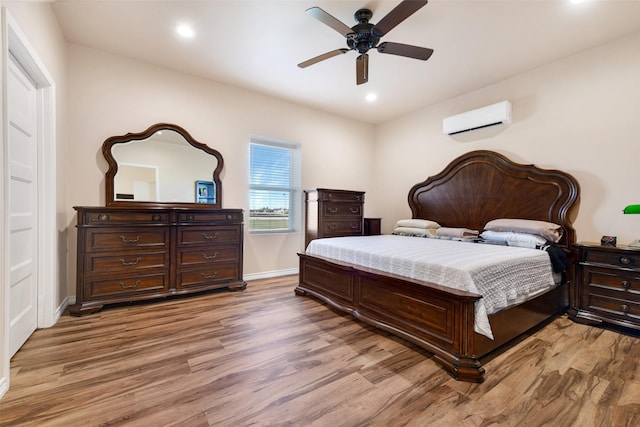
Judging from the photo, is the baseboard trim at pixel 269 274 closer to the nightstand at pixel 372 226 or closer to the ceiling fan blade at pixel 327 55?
the nightstand at pixel 372 226

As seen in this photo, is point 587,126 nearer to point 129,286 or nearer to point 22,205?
point 129,286

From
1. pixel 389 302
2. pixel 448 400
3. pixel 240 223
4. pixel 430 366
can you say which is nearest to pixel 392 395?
pixel 448 400

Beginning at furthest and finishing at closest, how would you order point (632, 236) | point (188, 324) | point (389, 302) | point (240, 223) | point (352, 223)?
point (352, 223)
point (240, 223)
point (632, 236)
point (188, 324)
point (389, 302)

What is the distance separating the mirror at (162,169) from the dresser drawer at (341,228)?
1529mm

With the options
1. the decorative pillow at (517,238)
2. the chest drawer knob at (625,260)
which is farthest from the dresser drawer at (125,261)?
the chest drawer knob at (625,260)

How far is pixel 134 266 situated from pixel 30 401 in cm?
150

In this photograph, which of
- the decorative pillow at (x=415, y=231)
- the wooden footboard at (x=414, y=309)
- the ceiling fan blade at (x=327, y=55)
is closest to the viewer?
the wooden footboard at (x=414, y=309)

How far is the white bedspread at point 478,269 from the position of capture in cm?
182

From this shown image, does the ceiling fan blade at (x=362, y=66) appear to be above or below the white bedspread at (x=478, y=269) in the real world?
above

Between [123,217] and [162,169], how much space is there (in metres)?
0.81

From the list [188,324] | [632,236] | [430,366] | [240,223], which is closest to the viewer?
[430,366]

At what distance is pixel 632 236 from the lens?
8.73 ft

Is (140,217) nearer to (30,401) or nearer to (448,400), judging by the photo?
(30,401)

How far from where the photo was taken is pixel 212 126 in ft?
12.1
